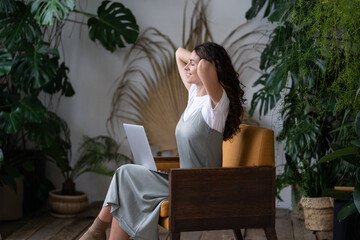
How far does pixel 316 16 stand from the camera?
2.44 meters

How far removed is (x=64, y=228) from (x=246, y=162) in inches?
70.8

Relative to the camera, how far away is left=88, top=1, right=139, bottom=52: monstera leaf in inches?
174

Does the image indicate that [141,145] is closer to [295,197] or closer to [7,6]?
[7,6]

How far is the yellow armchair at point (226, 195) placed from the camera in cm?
243

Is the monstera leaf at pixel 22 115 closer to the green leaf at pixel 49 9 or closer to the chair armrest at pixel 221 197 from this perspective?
the green leaf at pixel 49 9

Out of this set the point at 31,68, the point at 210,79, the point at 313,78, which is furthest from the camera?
the point at 31,68

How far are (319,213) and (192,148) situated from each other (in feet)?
5.20

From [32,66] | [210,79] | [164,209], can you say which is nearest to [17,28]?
[32,66]

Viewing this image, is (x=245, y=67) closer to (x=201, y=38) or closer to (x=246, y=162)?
(x=201, y=38)

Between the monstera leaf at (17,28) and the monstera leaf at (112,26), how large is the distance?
0.63m

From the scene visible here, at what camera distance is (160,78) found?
4695mm

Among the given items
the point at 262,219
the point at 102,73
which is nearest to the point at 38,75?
the point at 102,73

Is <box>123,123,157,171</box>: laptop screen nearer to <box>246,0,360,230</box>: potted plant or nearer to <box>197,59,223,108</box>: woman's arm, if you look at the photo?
<box>197,59,223,108</box>: woman's arm

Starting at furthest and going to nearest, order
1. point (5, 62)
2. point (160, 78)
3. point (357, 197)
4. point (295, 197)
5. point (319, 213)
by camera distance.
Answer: point (160, 78)
point (295, 197)
point (319, 213)
point (5, 62)
point (357, 197)
